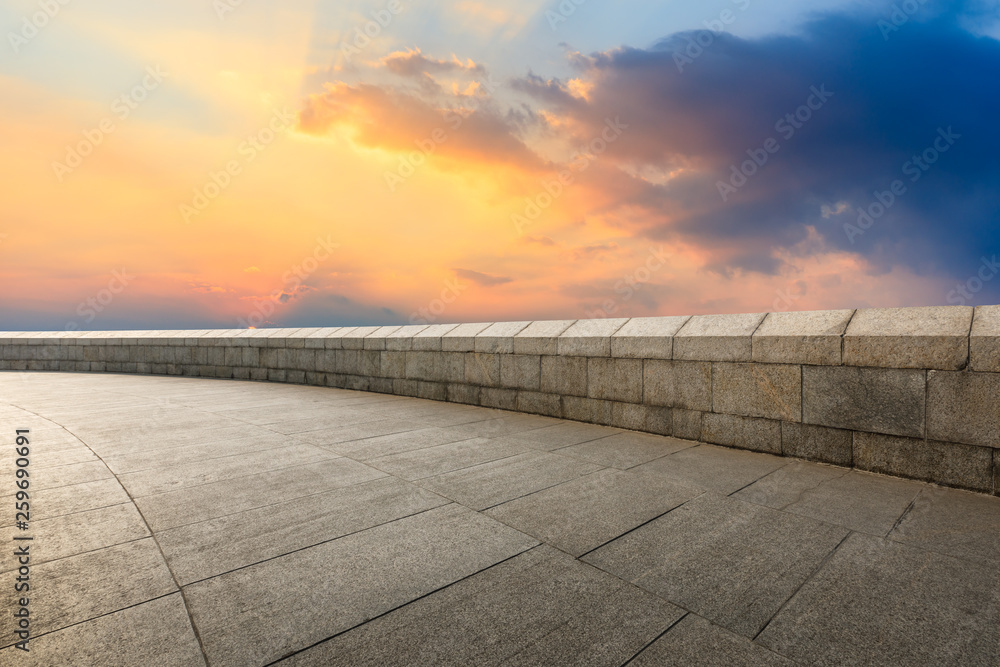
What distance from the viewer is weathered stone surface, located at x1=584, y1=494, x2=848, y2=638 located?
2.12 m

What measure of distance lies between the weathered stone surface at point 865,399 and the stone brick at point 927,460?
0.10 m

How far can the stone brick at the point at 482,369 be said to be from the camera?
7.07 m

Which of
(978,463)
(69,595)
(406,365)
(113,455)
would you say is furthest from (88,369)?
(978,463)

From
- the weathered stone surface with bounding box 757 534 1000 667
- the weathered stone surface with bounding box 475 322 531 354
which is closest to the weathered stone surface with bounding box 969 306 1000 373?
the weathered stone surface with bounding box 757 534 1000 667

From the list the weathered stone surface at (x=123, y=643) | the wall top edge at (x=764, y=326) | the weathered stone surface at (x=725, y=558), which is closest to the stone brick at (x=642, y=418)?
the wall top edge at (x=764, y=326)

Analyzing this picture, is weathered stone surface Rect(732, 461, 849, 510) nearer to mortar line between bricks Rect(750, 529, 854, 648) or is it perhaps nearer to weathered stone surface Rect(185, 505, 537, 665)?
mortar line between bricks Rect(750, 529, 854, 648)

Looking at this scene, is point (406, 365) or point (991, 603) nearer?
point (991, 603)

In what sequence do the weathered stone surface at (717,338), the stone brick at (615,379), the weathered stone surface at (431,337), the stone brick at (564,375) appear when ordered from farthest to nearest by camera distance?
1. the weathered stone surface at (431,337)
2. the stone brick at (564,375)
3. the stone brick at (615,379)
4. the weathered stone surface at (717,338)

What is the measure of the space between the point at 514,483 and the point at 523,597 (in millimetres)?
1530

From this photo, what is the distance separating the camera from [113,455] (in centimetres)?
449

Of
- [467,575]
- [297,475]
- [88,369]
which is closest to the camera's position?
[467,575]

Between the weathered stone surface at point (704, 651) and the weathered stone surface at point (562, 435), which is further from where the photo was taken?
the weathered stone surface at point (562, 435)

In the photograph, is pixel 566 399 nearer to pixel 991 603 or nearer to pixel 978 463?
pixel 978 463

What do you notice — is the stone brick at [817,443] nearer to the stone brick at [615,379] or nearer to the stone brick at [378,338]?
the stone brick at [615,379]
